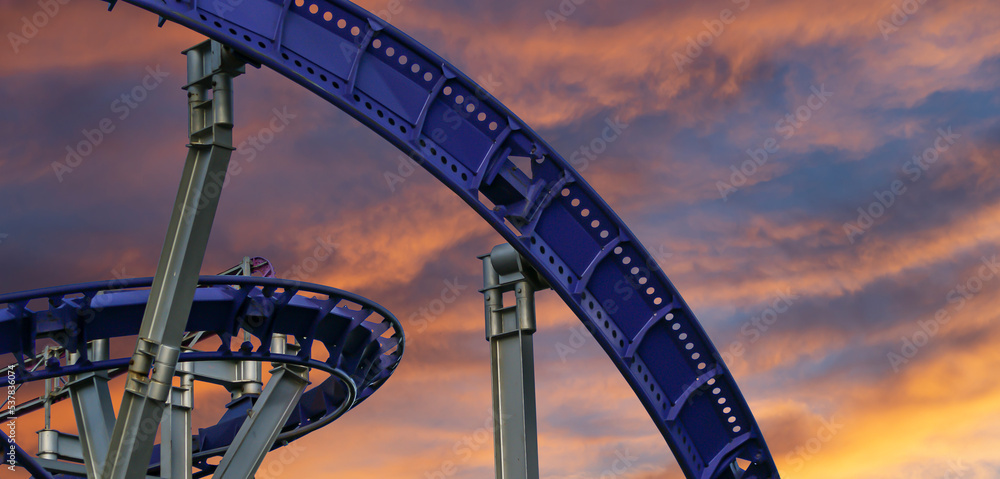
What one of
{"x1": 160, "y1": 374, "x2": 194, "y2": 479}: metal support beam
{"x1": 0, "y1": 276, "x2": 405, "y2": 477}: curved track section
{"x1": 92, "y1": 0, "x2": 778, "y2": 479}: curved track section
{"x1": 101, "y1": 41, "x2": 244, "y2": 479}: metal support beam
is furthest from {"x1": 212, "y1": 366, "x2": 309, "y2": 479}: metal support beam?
{"x1": 92, "y1": 0, "x2": 778, "y2": 479}: curved track section

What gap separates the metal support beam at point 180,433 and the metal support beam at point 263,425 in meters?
2.12

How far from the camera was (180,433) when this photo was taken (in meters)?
20.9

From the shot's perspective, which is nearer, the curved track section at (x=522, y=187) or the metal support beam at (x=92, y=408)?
the curved track section at (x=522, y=187)

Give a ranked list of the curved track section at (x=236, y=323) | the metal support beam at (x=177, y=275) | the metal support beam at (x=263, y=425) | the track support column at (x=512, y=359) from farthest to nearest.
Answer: the metal support beam at (x=263, y=425)
the curved track section at (x=236, y=323)
the track support column at (x=512, y=359)
the metal support beam at (x=177, y=275)

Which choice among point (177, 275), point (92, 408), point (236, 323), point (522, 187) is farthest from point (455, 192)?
point (92, 408)

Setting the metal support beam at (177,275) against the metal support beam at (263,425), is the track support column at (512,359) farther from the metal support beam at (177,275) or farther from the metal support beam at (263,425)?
the metal support beam at (263,425)

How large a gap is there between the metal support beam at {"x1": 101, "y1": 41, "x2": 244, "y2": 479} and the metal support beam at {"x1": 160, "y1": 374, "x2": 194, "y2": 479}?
10.00m

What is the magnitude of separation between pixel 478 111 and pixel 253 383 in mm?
12579

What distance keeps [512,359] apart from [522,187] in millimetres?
1828

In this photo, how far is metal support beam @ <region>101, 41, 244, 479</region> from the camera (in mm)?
10812

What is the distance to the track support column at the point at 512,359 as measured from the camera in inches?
456

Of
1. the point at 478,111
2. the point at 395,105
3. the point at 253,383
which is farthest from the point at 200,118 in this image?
the point at 253,383

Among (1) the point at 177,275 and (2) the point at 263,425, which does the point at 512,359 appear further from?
(2) the point at 263,425

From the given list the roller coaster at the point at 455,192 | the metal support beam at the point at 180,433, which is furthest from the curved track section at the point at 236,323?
the metal support beam at the point at 180,433
